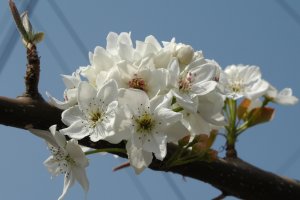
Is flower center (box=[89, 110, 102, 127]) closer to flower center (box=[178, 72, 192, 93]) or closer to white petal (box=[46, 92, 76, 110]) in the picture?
white petal (box=[46, 92, 76, 110])

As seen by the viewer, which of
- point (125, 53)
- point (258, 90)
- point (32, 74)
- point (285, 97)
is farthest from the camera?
point (285, 97)

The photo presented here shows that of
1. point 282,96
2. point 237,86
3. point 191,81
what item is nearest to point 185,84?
point 191,81

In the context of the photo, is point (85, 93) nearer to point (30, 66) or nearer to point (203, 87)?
point (30, 66)

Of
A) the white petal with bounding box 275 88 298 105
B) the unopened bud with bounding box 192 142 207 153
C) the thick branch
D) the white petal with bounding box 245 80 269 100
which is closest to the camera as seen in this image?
the thick branch

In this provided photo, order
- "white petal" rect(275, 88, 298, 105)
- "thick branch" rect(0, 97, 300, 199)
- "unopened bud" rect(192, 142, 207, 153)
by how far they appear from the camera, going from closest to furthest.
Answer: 1. "thick branch" rect(0, 97, 300, 199)
2. "unopened bud" rect(192, 142, 207, 153)
3. "white petal" rect(275, 88, 298, 105)

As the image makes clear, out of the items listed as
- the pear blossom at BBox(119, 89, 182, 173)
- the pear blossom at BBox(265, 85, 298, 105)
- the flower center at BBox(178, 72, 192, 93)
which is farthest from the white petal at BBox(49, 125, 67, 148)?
the pear blossom at BBox(265, 85, 298, 105)

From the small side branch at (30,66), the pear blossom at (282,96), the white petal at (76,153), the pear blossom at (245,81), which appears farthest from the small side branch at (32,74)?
the pear blossom at (282,96)

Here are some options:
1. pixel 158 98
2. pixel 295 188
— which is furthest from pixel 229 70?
pixel 158 98
